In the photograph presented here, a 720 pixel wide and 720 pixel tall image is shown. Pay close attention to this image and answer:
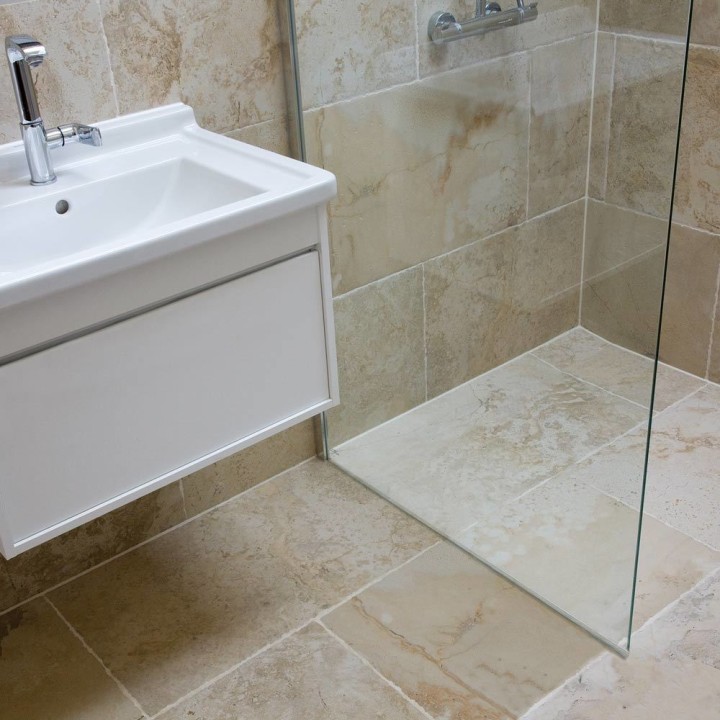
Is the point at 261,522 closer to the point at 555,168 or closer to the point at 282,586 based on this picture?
the point at 282,586

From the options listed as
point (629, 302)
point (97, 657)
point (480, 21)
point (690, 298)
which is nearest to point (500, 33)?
point (480, 21)

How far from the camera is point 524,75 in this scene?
69.9 inches

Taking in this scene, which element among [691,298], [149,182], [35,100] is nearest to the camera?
[35,100]

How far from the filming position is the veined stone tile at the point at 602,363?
1650 millimetres

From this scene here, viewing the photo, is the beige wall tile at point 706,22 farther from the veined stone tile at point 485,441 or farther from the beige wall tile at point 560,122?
the veined stone tile at point 485,441

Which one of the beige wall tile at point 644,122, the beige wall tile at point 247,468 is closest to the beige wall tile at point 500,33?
the beige wall tile at point 644,122

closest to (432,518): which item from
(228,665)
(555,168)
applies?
(228,665)

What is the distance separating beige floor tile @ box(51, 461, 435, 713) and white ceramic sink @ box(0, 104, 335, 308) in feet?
2.44

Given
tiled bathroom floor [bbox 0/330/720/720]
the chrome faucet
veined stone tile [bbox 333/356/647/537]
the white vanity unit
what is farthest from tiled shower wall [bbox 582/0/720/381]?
the chrome faucet

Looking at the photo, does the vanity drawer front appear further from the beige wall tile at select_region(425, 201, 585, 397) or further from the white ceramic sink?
the beige wall tile at select_region(425, 201, 585, 397)

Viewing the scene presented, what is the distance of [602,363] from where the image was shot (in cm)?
174

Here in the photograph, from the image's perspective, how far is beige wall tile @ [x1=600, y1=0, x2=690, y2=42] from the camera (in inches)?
57.0

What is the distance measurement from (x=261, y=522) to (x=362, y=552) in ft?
0.81

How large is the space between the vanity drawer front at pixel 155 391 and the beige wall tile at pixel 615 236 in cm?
47
